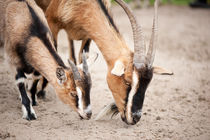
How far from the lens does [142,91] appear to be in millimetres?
4832

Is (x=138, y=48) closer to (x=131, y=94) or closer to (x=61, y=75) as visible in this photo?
(x=131, y=94)

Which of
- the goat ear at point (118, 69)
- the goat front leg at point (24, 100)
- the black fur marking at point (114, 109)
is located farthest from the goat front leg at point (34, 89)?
the goat ear at point (118, 69)

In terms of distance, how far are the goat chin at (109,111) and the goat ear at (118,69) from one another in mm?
894

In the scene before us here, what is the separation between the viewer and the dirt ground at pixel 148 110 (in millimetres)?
4918

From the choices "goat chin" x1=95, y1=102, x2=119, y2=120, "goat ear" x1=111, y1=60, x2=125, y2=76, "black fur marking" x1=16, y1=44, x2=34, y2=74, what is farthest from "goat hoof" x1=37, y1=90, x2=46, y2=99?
"goat ear" x1=111, y1=60, x2=125, y2=76

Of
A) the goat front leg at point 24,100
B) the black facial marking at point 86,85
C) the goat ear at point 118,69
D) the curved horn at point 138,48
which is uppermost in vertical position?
the curved horn at point 138,48

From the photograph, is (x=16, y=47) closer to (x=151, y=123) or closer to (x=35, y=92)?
(x=35, y=92)

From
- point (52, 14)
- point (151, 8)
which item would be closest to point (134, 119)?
point (52, 14)

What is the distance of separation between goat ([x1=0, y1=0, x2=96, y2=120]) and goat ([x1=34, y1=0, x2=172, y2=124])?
566 millimetres

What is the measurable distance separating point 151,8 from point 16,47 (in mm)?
12879

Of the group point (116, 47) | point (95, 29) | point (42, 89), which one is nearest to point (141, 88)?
point (116, 47)

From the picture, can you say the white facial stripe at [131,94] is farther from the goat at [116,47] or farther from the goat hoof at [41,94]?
the goat hoof at [41,94]

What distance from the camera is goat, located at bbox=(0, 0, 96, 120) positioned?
16.6 ft

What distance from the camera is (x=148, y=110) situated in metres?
6.05
